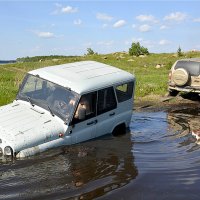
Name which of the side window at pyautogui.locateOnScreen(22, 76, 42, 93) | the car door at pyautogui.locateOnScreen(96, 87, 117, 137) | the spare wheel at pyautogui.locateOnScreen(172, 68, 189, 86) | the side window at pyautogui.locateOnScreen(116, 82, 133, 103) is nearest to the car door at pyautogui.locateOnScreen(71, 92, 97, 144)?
the car door at pyautogui.locateOnScreen(96, 87, 117, 137)

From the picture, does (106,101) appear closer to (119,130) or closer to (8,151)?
(119,130)

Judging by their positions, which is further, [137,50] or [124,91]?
[137,50]

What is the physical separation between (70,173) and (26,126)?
1.52 m

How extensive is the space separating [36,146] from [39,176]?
973mm

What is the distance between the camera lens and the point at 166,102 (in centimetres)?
1855

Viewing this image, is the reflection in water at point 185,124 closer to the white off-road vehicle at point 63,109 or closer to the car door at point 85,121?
the white off-road vehicle at point 63,109

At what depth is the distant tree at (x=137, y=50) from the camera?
53.0m

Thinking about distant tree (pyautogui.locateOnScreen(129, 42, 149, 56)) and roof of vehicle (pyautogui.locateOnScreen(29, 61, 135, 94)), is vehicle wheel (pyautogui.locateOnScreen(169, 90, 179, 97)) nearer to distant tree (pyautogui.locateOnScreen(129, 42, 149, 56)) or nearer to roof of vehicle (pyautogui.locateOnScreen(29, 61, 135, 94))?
roof of vehicle (pyautogui.locateOnScreen(29, 61, 135, 94))

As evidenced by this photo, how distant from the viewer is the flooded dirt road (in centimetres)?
693

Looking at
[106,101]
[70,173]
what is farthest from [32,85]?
[70,173]

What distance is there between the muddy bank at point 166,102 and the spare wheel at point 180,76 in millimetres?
921

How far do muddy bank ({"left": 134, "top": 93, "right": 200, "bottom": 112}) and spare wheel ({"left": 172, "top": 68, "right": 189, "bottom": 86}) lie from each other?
0.92m

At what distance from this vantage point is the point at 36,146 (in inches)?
332

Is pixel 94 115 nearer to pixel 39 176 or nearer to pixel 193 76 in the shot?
pixel 39 176
